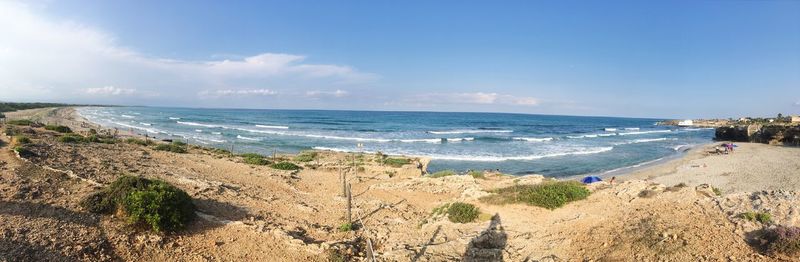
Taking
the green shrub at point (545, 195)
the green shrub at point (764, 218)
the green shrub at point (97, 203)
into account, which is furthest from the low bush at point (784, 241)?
the green shrub at point (97, 203)

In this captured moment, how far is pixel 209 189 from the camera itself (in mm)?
15539

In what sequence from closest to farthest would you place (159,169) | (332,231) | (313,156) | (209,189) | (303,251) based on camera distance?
(303,251) < (332,231) < (209,189) < (159,169) < (313,156)

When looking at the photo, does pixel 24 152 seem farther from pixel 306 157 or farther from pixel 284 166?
pixel 306 157

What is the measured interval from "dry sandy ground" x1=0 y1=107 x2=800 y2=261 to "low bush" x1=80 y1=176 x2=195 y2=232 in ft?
1.00

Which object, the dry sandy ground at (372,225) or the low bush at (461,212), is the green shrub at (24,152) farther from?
the low bush at (461,212)

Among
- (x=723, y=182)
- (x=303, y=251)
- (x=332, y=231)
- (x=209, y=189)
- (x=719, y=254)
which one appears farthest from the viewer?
(x=723, y=182)

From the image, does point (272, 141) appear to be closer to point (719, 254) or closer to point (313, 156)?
point (313, 156)

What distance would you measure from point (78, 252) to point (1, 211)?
9.83 feet

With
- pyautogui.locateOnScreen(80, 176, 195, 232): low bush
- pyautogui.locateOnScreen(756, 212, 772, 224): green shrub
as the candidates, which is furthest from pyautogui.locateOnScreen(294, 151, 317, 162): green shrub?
pyautogui.locateOnScreen(756, 212, 772, 224): green shrub

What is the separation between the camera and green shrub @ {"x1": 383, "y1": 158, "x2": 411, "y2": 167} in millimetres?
29047

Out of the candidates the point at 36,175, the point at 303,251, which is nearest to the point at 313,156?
the point at 36,175

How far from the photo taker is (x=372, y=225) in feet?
46.6

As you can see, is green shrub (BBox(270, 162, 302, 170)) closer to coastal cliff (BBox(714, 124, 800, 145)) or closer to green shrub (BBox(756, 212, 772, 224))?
green shrub (BBox(756, 212, 772, 224))

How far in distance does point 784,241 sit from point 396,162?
2263cm
